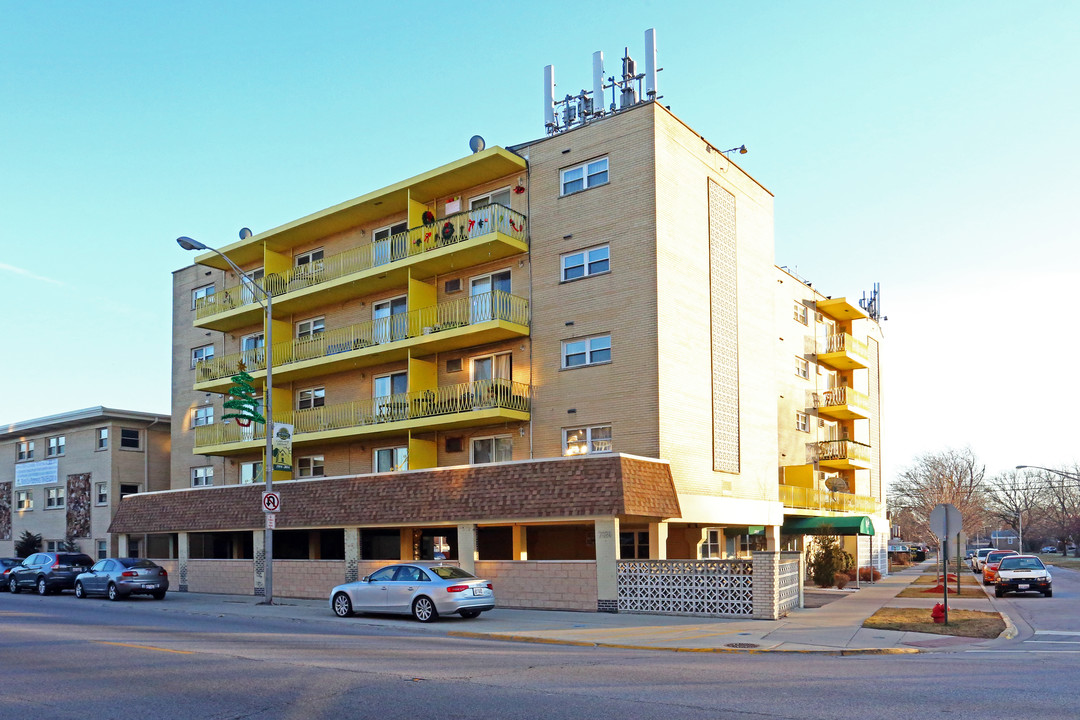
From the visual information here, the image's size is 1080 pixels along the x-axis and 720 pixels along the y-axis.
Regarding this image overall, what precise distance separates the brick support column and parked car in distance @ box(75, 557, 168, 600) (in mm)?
20143

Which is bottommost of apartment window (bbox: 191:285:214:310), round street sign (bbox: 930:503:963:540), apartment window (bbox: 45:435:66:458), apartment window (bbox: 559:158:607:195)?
round street sign (bbox: 930:503:963:540)

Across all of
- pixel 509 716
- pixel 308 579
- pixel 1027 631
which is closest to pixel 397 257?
pixel 308 579

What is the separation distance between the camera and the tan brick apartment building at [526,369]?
89.3ft

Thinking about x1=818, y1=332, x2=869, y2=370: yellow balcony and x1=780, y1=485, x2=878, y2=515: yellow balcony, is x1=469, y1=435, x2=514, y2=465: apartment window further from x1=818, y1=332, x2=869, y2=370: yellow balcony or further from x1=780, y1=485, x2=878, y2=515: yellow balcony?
x1=818, y1=332, x2=869, y2=370: yellow balcony

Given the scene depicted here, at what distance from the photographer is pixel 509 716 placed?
9.98 meters

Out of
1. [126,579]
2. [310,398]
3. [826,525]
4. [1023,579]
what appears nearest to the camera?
[126,579]

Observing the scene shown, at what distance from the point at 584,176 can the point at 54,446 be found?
35.7m

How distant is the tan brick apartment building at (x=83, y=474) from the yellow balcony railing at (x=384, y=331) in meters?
10.0

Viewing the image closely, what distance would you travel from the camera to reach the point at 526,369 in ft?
98.3

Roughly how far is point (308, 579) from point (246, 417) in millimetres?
5922

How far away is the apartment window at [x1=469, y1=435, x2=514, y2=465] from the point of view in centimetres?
3031

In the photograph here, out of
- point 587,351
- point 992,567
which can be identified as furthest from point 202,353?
point 992,567

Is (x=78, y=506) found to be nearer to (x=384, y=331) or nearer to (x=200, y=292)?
(x=200, y=292)

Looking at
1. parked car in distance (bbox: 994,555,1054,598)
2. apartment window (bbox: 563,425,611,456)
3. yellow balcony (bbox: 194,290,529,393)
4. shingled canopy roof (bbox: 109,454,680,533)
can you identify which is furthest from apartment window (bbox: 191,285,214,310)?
parked car in distance (bbox: 994,555,1054,598)
